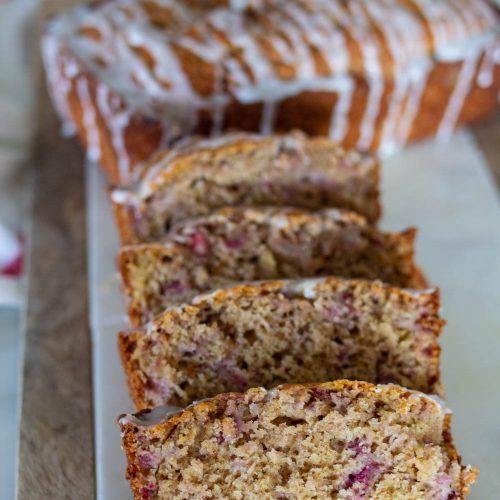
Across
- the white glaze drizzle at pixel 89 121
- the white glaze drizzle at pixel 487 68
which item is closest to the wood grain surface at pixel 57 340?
the white glaze drizzle at pixel 89 121

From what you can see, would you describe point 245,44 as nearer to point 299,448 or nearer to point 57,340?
point 57,340

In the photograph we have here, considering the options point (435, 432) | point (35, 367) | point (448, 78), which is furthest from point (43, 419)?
point (448, 78)

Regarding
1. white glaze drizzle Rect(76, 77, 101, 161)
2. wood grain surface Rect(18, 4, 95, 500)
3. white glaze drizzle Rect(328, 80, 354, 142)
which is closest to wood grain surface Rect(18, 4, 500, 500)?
wood grain surface Rect(18, 4, 95, 500)

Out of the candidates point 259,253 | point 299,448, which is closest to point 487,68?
point 259,253

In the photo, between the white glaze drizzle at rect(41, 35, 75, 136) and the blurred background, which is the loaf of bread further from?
the blurred background

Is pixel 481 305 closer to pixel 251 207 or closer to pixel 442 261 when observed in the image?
pixel 442 261

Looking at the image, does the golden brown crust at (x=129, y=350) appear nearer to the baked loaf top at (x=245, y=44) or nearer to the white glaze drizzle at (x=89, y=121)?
the baked loaf top at (x=245, y=44)
